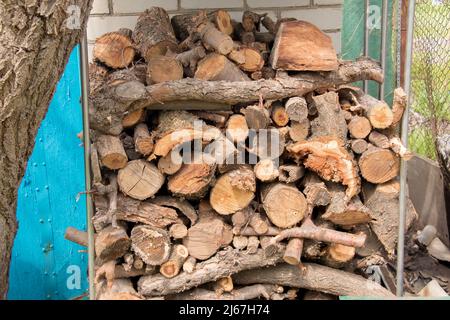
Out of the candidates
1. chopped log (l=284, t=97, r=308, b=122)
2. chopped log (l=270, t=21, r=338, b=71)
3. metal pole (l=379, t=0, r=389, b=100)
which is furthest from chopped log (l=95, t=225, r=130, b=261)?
metal pole (l=379, t=0, r=389, b=100)

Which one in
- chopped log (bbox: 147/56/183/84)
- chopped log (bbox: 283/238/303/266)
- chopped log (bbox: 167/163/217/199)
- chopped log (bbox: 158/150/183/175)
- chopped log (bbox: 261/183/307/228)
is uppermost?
chopped log (bbox: 147/56/183/84)

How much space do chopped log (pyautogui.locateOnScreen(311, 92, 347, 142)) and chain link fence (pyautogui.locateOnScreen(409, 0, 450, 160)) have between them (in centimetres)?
145

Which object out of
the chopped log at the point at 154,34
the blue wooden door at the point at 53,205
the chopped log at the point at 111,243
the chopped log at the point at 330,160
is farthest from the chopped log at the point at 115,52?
the chopped log at the point at 330,160

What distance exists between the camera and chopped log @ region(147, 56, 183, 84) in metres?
2.35

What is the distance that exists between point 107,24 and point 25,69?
1.05 metres

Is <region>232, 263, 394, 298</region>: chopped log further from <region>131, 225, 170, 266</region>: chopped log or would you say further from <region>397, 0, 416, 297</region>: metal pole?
<region>131, 225, 170, 266</region>: chopped log

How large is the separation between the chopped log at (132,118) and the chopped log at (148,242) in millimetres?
416

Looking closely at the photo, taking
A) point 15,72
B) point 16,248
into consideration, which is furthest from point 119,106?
point 16,248

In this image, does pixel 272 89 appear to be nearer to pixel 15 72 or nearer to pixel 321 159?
pixel 321 159

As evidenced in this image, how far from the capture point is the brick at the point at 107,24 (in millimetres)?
2881

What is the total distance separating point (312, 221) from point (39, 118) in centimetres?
117

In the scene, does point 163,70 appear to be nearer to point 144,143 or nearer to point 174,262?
point 144,143

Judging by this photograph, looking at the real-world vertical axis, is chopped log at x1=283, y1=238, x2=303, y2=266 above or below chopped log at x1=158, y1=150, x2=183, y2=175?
below

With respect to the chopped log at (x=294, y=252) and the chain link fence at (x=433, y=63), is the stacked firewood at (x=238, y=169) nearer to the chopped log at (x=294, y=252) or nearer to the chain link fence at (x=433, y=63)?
the chopped log at (x=294, y=252)
